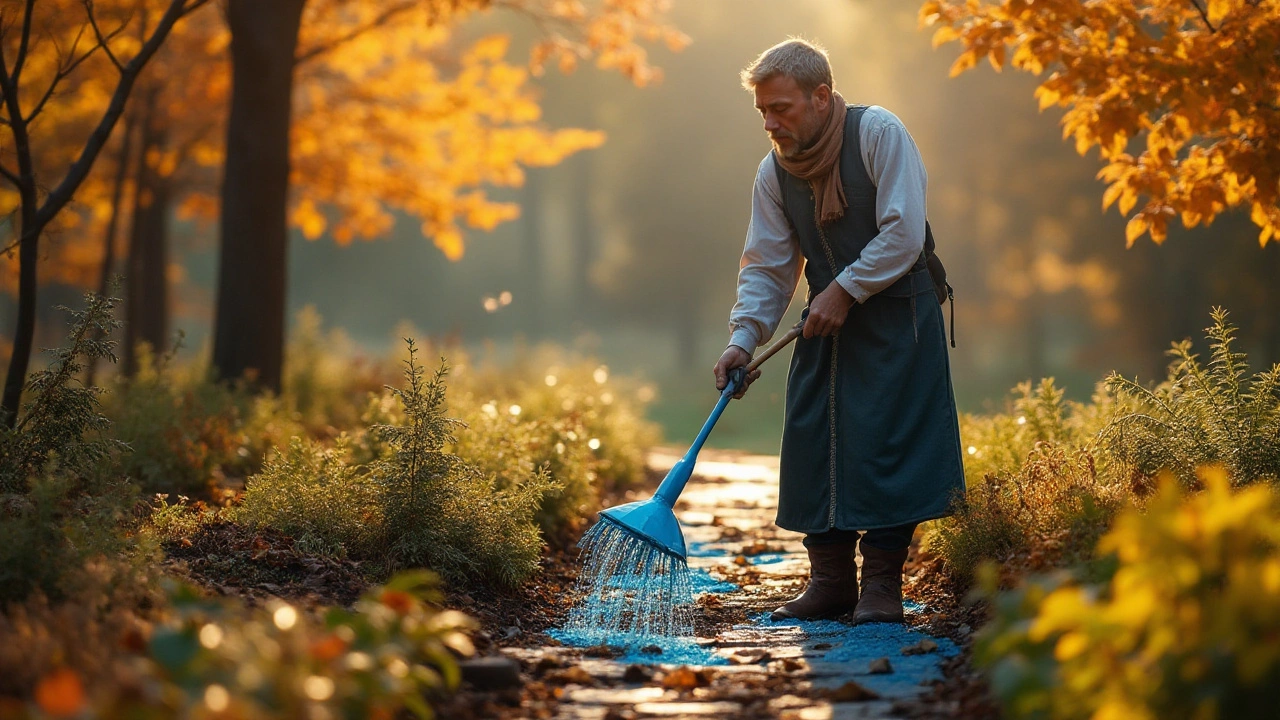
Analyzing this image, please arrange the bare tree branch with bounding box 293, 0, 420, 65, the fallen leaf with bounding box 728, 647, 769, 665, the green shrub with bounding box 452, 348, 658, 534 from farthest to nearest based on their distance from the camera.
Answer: the bare tree branch with bounding box 293, 0, 420, 65, the green shrub with bounding box 452, 348, 658, 534, the fallen leaf with bounding box 728, 647, 769, 665

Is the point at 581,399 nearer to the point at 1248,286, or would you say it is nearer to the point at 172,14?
the point at 172,14

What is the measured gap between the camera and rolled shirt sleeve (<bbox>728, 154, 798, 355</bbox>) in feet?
13.8

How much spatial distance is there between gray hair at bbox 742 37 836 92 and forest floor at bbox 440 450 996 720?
179 centimetres

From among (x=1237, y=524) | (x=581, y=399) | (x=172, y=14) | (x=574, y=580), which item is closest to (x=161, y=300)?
(x=581, y=399)

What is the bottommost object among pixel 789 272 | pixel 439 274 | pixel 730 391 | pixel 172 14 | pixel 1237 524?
pixel 1237 524

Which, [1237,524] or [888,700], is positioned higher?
[1237,524]

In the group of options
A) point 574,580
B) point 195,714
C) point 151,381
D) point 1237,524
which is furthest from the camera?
point 151,381

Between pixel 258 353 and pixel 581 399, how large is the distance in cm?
227

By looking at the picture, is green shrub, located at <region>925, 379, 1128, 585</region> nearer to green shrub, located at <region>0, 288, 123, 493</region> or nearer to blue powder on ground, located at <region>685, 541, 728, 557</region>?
blue powder on ground, located at <region>685, 541, 728, 557</region>

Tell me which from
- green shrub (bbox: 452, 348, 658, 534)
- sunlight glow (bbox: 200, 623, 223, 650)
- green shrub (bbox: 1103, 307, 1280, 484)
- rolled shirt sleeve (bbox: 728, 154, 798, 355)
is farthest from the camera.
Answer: green shrub (bbox: 452, 348, 658, 534)

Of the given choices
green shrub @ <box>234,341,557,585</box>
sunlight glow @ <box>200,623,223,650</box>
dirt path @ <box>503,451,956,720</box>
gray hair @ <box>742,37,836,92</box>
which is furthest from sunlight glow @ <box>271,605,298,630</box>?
gray hair @ <box>742,37,836,92</box>

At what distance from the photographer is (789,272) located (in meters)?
4.32

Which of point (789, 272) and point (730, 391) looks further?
point (789, 272)

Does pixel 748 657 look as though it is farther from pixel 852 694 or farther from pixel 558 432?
Answer: pixel 558 432
